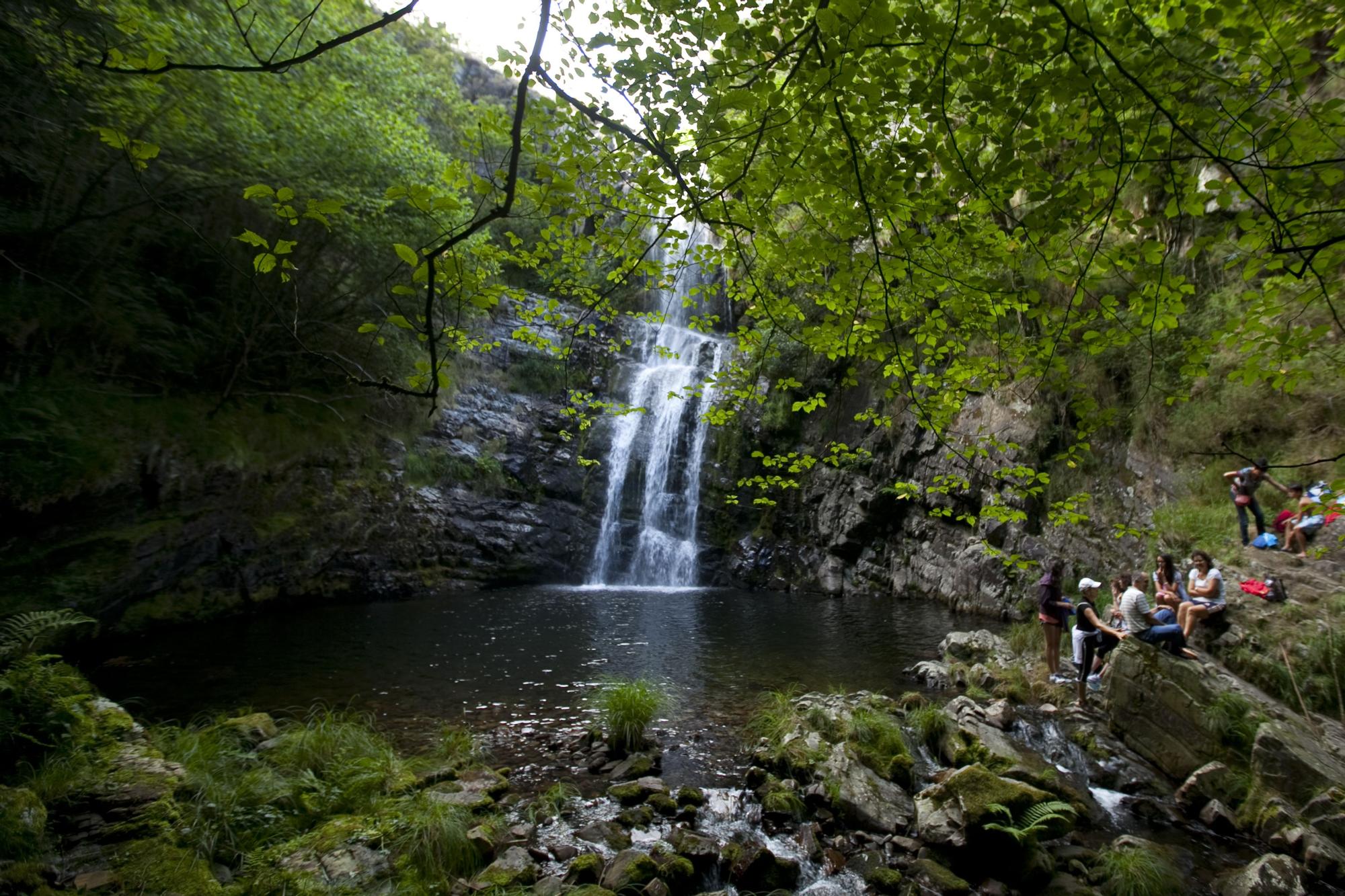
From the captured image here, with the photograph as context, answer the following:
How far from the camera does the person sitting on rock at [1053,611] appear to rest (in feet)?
27.3

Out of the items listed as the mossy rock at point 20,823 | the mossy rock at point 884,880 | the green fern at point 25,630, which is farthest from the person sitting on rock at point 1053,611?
the green fern at point 25,630

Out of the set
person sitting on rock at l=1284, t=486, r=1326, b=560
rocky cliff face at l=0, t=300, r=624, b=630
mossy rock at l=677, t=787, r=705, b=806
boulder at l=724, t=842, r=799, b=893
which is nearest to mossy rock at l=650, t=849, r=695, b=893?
boulder at l=724, t=842, r=799, b=893

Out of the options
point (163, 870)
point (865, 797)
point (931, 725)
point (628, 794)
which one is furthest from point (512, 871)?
point (931, 725)

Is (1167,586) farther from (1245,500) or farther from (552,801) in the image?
(552,801)

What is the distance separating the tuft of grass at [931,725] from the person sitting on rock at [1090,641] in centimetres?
243

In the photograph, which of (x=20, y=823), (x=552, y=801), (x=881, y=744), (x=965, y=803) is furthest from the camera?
(x=881, y=744)

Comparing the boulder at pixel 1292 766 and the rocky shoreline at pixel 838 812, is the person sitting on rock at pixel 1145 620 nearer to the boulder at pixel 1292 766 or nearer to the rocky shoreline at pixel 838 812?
the rocky shoreline at pixel 838 812

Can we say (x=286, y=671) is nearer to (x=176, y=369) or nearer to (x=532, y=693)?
(x=532, y=693)

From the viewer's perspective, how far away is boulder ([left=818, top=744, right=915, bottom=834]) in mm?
4750

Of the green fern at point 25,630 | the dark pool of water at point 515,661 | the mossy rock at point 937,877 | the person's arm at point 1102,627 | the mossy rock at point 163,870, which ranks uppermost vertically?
the person's arm at point 1102,627

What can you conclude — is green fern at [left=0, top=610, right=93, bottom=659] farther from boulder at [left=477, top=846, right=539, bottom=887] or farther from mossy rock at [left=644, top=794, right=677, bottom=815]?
mossy rock at [left=644, top=794, right=677, bottom=815]

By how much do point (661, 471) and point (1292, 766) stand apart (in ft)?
56.7

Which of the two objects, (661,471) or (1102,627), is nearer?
(1102,627)

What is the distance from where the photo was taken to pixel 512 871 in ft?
12.8
